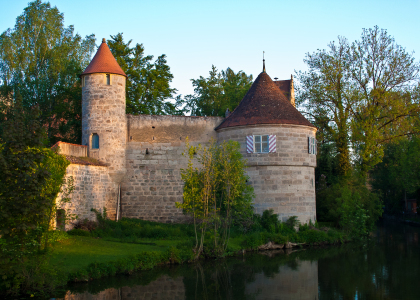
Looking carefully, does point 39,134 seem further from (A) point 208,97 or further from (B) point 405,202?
(B) point 405,202

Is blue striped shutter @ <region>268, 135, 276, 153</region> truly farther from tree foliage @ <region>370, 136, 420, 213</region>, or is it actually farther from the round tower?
tree foliage @ <region>370, 136, 420, 213</region>

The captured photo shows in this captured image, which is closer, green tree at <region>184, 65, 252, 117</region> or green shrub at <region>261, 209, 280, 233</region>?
green shrub at <region>261, 209, 280, 233</region>

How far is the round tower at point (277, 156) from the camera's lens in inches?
891

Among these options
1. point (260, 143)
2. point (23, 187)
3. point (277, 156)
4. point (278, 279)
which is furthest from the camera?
point (260, 143)

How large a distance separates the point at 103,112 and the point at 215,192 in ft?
26.6

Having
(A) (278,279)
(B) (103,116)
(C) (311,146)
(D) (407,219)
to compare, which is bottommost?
(A) (278,279)

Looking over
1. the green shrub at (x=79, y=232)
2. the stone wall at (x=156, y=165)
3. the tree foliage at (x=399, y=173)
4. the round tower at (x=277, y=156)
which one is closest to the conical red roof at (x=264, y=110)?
the round tower at (x=277, y=156)

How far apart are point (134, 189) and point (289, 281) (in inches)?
441

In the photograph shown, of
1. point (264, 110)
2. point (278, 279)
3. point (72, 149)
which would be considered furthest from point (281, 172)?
point (72, 149)

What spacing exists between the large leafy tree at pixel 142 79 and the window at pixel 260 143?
10588 millimetres

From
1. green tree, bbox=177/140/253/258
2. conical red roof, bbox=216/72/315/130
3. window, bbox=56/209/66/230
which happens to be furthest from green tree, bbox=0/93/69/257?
conical red roof, bbox=216/72/315/130

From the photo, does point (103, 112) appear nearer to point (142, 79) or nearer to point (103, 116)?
point (103, 116)

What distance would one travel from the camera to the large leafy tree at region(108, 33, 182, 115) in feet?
102

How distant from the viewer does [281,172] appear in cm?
2275
